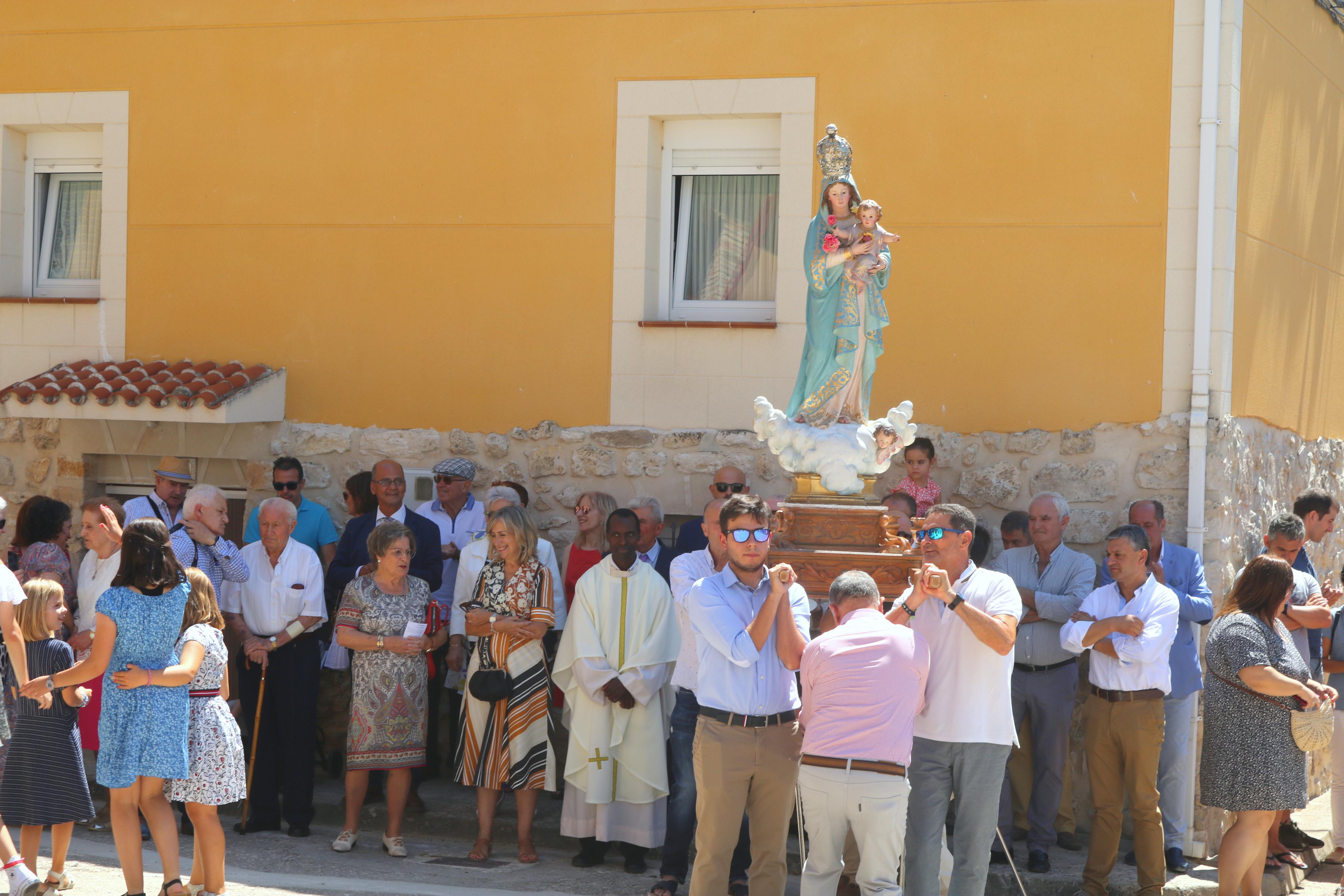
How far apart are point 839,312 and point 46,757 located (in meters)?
3.74

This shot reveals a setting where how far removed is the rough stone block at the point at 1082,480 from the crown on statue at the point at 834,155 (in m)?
2.35

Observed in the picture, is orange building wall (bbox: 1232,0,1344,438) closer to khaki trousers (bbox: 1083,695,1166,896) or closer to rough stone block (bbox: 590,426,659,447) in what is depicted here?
khaki trousers (bbox: 1083,695,1166,896)

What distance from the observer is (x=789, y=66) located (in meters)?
7.88

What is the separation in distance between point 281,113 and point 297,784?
161 inches

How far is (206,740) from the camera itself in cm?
559

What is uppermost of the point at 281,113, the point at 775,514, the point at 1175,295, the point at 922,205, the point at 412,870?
the point at 281,113

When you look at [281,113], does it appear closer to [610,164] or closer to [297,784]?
[610,164]

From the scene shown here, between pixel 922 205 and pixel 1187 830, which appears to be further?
pixel 922 205

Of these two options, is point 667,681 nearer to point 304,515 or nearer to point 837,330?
point 837,330

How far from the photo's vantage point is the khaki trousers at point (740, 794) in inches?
199

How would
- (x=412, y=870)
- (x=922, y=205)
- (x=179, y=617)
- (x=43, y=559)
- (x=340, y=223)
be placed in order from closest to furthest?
(x=179, y=617) < (x=412, y=870) < (x=43, y=559) < (x=922, y=205) < (x=340, y=223)

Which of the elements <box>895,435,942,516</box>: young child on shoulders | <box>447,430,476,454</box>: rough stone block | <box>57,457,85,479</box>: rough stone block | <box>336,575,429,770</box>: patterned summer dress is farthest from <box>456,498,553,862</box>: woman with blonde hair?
<box>57,457,85,479</box>: rough stone block

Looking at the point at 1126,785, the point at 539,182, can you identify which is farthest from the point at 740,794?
the point at 539,182

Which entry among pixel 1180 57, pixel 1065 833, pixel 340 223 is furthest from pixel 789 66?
pixel 1065 833
